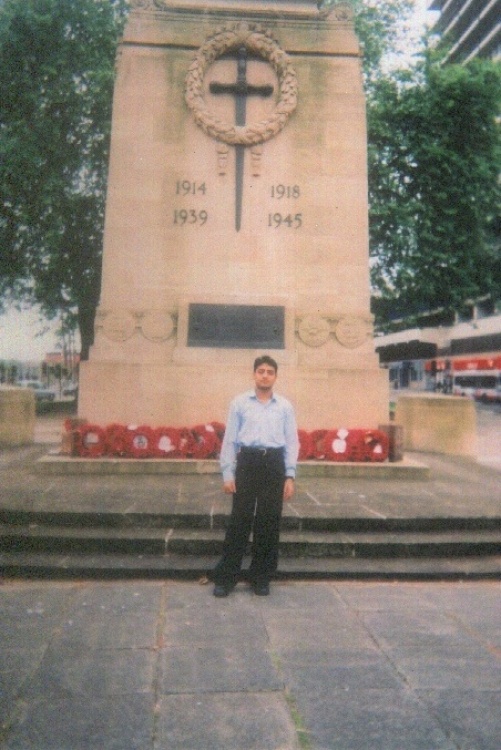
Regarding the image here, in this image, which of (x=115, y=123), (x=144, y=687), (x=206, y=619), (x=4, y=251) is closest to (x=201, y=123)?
(x=115, y=123)

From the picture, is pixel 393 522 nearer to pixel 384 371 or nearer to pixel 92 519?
pixel 92 519

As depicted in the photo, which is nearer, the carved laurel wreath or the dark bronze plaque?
the dark bronze plaque

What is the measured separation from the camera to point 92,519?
600 cm

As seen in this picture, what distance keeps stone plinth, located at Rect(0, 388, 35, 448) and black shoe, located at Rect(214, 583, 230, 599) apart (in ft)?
26.9

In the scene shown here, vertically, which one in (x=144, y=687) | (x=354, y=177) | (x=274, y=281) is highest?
(x=354, y=177)

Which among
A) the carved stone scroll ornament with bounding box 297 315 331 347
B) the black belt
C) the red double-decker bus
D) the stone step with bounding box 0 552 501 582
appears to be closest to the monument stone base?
the carved stone scroll ornament with bounding box 297 315 331 347

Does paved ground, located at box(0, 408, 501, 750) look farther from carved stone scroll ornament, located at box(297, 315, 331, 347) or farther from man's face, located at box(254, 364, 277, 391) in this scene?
carved stone scroll ornament, located at box(297, 315, 331, 347)

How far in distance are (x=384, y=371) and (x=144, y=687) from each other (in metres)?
6.66

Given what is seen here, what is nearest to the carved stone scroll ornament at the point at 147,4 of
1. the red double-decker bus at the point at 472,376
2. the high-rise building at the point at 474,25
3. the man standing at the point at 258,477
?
the man standing at the point at 258,477

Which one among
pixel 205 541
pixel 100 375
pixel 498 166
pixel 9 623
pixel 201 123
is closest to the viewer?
pixel 9 623

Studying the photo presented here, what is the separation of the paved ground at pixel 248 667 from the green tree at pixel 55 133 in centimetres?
1881

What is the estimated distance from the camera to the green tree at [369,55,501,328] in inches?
850

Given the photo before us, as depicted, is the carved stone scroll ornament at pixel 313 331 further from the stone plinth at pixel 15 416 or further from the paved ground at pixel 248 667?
the stone plinth at pixel 15 416

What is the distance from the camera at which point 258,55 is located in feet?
32.9
